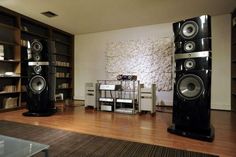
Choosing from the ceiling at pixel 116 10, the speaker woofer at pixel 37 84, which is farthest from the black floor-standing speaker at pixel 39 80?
the ceiling at pixel 116 10

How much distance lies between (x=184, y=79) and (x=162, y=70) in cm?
225

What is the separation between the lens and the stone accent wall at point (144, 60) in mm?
4238

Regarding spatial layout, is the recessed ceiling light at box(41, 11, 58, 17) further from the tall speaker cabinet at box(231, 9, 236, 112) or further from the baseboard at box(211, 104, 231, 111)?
the baseboard at box(211, 104, 231, 111)

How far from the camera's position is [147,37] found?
4.48 meters

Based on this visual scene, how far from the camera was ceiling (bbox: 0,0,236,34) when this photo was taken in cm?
317

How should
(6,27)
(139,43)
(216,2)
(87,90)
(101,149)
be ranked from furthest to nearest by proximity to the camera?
(139,43) → (87,90) → (6,27) → (216,2) → (101,149)

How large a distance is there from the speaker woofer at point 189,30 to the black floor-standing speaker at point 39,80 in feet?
7.82

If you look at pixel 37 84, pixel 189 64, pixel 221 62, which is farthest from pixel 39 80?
pixel 221 62

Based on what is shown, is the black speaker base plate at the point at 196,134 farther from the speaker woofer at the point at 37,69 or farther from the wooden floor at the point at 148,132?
the speaker woofer at the point at 37,69

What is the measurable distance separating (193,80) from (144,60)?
8.38ft

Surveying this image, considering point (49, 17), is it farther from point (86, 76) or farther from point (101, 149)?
point (101, 149)

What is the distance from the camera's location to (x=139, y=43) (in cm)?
455

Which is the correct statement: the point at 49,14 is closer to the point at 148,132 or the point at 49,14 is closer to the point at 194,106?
the point at 148,132

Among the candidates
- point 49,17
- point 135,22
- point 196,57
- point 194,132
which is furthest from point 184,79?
point 49,17
